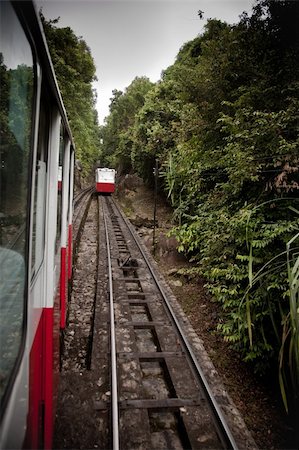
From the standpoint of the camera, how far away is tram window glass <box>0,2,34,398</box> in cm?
117

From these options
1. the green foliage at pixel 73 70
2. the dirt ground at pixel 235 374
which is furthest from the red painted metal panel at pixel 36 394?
the green foliage at pixel 73 70

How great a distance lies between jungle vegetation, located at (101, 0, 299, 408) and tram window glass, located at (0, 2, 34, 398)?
207 cm

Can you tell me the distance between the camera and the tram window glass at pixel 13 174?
1167 millimetres

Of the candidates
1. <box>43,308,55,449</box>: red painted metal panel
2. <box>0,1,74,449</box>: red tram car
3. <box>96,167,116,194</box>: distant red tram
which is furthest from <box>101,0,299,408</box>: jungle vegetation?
<box>96,167,116,194</box>: distant red tram

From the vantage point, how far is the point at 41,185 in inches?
81.7

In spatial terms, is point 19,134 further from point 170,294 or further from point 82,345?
point 170,294

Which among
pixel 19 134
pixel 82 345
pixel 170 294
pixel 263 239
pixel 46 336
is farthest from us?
pixel 170 294

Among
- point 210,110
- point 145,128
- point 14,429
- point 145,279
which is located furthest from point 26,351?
point 145,128

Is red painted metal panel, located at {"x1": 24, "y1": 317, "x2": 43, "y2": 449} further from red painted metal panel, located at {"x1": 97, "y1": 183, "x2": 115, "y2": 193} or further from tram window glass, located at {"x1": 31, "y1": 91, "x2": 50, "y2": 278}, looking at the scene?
red painted metal panel, located at {"x1": 97, "y1": 183, "x2": 115, "y2": 193}

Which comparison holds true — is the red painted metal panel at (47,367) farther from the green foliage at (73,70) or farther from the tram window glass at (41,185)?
the green foliage at (73,70)

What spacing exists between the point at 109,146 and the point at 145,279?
39925mm

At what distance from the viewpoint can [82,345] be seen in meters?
4.81

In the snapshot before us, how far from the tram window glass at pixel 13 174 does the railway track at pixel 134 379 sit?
2300mm

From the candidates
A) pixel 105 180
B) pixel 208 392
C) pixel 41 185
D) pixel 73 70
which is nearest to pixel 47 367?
pixel 41 185
